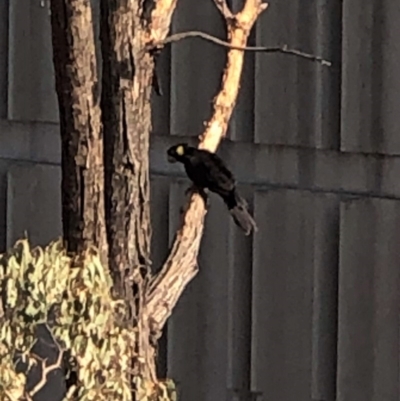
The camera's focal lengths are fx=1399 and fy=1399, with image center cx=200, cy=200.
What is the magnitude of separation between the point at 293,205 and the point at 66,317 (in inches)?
73.4

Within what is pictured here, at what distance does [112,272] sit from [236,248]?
1692 mm

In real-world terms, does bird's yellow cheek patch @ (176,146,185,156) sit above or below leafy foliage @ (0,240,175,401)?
above

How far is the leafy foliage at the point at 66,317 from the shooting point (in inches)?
98.9

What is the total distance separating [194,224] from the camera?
3121 mm

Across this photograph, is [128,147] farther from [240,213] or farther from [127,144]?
[240,213]

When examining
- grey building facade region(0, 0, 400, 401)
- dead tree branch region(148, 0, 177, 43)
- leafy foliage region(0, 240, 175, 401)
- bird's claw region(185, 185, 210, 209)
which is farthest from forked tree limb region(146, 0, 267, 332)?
grey building facade region(0, 0, 400, 401)

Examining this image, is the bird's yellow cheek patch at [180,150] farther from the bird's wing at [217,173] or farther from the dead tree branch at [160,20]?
the dead tree branch at [160,20]

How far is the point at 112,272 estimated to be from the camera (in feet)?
9.32

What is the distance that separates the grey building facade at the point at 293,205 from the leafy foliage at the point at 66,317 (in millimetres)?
1659

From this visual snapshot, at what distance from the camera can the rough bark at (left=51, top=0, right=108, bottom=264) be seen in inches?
105

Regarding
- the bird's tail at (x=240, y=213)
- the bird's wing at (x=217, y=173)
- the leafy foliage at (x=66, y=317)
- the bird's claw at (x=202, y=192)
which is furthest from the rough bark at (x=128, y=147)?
the bird's tail at (x=240, y=213)

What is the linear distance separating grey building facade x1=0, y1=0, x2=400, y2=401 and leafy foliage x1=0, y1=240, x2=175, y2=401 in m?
1.66

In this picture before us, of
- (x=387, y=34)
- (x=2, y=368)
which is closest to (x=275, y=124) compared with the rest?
(x=387, y=34)

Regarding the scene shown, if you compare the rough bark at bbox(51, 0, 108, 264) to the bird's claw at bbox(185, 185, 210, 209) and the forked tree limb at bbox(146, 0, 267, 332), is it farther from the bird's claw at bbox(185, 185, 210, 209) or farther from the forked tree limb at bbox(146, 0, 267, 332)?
the bird's claw at bbox(185, 185, 210, 209)
